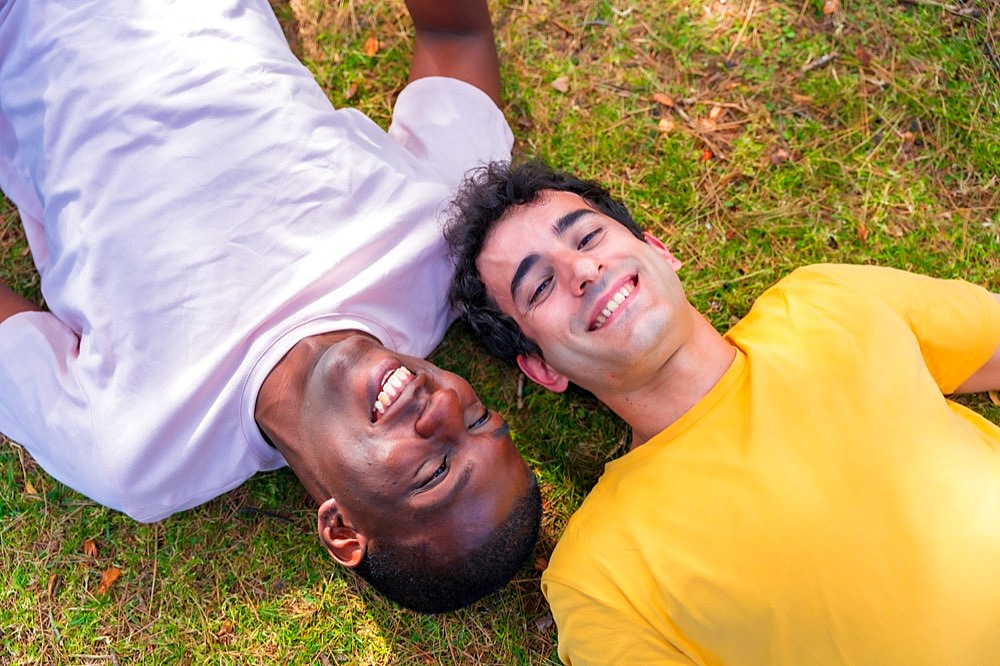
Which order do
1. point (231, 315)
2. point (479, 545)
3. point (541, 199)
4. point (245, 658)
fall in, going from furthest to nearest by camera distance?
point (245, 658) → point (541, 199) → point (231, 315) → point (479, 545)

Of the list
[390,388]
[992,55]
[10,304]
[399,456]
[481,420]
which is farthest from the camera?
[992,55]

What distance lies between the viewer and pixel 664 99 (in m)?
3.91

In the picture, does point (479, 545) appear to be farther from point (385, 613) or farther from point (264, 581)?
point (264, 581)

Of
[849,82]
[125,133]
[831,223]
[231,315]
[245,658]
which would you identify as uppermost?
[849,82]

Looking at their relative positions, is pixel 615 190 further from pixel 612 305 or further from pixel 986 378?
pixel 986 378

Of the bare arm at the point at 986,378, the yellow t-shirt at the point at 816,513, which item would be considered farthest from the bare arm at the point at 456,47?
the bare arm at the point at 986,378

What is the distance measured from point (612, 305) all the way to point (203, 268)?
5.63ft

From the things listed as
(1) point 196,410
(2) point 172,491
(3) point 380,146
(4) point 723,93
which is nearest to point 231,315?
(1) point 196,410

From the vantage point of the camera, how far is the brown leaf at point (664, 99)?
3.91 metres

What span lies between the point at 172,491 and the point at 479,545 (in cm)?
140

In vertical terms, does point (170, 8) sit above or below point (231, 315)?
above

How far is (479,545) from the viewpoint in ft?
8.64

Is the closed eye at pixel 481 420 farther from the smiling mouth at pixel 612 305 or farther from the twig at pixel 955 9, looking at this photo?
the twig at pixel 955 9

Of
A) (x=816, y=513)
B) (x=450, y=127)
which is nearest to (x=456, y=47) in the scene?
(x=450, y=127)
